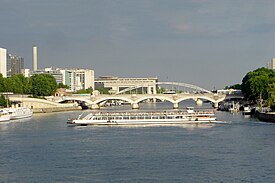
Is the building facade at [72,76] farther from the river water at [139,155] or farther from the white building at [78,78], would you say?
the river water at [139,155]

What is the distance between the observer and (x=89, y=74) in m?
167

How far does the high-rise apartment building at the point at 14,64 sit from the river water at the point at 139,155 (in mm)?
115201

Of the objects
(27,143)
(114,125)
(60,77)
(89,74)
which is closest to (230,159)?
(27,143)

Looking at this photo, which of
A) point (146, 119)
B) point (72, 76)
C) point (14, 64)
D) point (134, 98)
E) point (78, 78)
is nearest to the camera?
point (146, 119)

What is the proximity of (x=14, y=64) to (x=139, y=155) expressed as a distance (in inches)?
5395

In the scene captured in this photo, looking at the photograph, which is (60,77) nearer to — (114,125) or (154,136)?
(114,125)

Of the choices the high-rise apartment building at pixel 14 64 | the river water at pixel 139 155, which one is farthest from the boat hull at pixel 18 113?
the high-rise apartment building at pixel 14 64

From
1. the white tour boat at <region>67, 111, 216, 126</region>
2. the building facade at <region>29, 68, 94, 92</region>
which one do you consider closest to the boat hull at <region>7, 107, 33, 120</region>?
the white tour boat at <region>67, 111, 216, 126</region>

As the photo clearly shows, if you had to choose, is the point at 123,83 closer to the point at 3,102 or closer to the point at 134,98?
the point at 134,98

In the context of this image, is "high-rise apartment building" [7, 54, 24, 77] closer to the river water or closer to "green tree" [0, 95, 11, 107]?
"green tree" [0, 95, 11, 107]

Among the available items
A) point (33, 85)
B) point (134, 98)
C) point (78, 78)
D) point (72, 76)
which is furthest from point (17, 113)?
point (78, 78)

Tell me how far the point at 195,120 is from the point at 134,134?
11042 millimetres

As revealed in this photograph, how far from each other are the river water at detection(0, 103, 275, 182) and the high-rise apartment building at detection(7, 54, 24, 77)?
115 m

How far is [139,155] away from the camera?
28.2 meters
